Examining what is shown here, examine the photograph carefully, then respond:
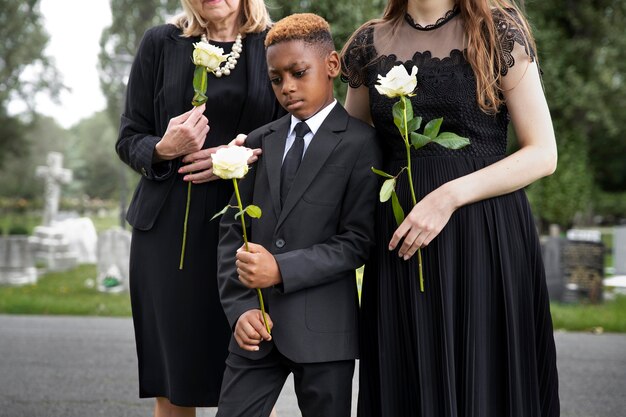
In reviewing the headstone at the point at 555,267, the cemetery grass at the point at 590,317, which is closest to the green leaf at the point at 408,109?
the cemetery grass at the point at 590,317

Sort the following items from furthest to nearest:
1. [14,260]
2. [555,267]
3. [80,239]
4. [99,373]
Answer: [80,239]
[14,260]
[555,267]
[99,373]

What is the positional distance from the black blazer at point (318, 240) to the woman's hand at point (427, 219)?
17 cm

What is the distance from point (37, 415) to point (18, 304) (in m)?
6.62

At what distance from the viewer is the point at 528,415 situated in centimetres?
266

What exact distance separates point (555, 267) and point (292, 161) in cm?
1000

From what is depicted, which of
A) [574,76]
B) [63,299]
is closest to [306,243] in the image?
[63,299]

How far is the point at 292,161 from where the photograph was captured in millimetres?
2781

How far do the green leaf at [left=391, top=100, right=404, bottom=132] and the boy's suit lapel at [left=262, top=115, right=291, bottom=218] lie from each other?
1.44ft

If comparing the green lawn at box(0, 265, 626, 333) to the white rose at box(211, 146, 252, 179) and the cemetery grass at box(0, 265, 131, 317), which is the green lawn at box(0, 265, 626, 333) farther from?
the white rose at box(211, 146, 252, 179)

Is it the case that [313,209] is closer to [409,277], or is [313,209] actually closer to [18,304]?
[409,277]

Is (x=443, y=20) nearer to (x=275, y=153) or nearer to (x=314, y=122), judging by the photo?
(x=314, y=122)

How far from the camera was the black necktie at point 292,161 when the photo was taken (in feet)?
9.05

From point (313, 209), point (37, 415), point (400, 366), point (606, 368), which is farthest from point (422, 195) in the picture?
point (606, 368)

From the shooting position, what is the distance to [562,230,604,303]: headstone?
11.9m
